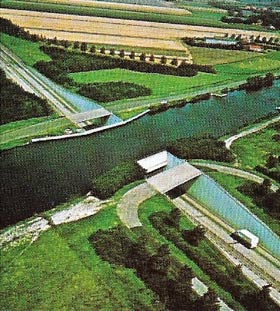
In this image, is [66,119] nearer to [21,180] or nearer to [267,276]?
[21,180]

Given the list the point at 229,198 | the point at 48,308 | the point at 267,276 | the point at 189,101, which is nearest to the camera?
the point at 48,308

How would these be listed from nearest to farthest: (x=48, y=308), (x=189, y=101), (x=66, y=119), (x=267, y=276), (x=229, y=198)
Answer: (x=48, y=308) → (x=267, y=276) → (x=229, y=198) → (x=66, y=119) → (x=189, y=101)

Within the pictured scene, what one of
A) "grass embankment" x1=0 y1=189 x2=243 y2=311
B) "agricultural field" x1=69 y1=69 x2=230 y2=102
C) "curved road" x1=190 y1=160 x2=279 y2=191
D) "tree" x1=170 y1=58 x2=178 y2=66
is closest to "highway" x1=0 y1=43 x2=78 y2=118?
"agricultural field" x1=69 y1=69 x2=230 y2=102

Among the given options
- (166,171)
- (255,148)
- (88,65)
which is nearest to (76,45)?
(88,65)

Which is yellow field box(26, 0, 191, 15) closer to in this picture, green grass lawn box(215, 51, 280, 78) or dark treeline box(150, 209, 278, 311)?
green grass lawn box(215, 51, 280, 78)

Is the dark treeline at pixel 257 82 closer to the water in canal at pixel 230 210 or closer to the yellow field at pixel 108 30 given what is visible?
the yellow field at pixel 108 30

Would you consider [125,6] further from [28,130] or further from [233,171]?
[233,171]

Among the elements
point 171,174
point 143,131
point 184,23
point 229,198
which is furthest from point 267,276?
point 184,23
